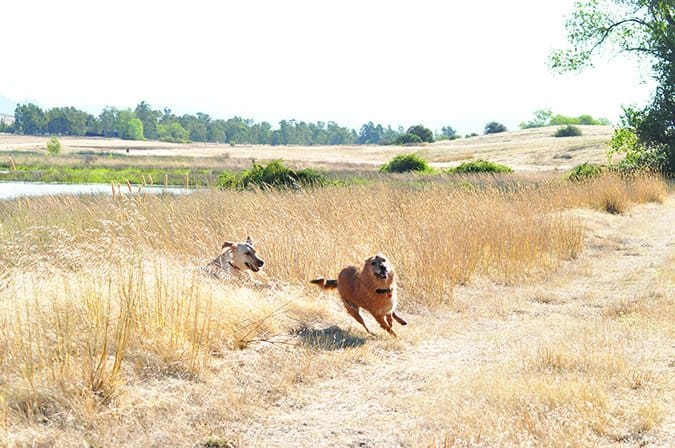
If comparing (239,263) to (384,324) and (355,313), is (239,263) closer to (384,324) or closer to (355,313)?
(355,313)

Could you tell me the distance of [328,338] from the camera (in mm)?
8352

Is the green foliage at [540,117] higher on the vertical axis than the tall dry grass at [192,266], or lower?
higher

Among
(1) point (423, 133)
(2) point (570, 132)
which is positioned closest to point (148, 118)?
(1) point (423, 133)

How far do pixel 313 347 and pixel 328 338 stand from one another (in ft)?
1.53

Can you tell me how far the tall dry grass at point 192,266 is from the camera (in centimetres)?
608

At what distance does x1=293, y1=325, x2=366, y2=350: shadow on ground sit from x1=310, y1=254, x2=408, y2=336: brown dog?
256 mm

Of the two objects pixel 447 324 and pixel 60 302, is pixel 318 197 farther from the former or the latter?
pixel 60 302

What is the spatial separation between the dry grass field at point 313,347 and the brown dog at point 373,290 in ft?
0.89

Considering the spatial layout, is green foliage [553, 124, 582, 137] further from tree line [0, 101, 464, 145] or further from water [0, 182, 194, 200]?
water [0, 182, 194, 200]

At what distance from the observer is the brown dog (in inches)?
327

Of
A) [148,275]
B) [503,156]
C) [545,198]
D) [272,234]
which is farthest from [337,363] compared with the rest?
[503,156]

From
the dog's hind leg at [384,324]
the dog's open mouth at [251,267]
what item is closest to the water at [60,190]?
the dog's open mouth at [251,267]

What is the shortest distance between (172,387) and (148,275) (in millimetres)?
2348

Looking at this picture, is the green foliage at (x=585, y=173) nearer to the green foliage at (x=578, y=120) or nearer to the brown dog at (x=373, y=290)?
the brown dog at (x=373, y=290)
